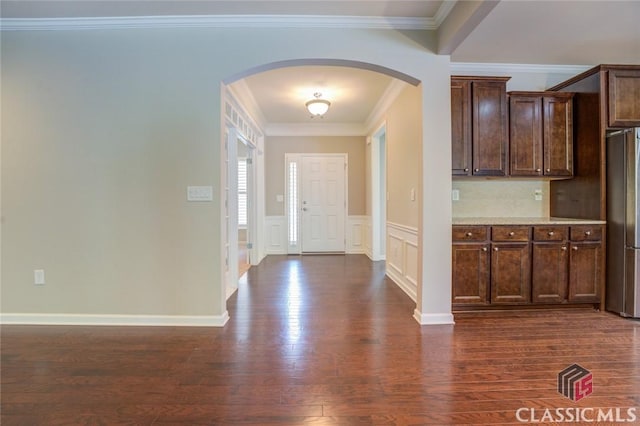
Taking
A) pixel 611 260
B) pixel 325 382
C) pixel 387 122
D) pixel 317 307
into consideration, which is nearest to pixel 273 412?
pixel 325 382

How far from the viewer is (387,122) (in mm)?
4641

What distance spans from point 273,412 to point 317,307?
161 cm

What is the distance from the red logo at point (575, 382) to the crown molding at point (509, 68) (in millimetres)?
3024

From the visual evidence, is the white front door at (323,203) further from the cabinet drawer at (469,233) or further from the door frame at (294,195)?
the cabinet drawer at (469,233)

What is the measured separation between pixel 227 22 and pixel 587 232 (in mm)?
3903

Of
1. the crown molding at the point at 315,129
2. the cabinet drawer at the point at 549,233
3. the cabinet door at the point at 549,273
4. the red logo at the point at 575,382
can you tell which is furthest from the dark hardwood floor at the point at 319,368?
the crown molding at the point at 315,129

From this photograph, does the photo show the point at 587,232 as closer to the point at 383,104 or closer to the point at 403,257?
the point at 403,257

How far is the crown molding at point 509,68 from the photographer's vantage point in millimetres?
3518

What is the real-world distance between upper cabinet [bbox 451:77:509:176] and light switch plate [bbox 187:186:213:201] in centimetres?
238

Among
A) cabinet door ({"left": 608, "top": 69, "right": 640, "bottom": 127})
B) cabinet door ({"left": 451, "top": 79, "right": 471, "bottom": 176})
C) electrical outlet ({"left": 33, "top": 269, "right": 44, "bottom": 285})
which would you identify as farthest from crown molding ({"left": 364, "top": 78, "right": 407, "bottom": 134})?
electrical outlet ({"left": 33, "top": 269, "right": 44, "bottom": 285})

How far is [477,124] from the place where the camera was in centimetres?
315


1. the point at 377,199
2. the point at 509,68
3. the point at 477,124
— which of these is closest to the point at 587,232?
the point at 477,124

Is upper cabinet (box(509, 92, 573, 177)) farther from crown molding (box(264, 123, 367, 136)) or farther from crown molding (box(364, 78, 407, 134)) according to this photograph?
crown molding (box(264, 123, 367, 136))

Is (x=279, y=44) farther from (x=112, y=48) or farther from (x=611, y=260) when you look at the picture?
(x=611, y=260)
